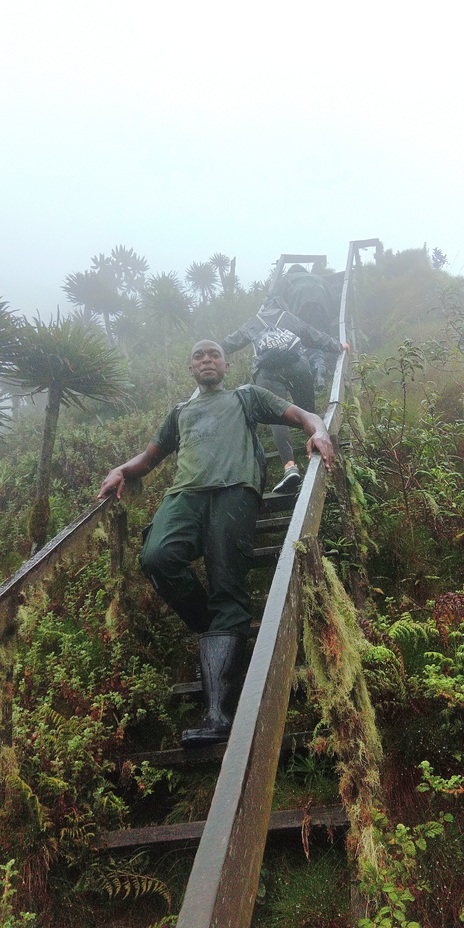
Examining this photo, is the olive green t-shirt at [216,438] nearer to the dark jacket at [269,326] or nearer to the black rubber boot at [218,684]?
the black rubber boot at [218,684]

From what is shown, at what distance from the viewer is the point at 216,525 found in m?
3.28

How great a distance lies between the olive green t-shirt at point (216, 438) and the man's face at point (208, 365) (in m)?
0.11

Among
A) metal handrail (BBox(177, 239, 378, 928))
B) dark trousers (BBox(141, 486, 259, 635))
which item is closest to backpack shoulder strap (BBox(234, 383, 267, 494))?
dark trousers (BBox(141, 486, 259, 635))

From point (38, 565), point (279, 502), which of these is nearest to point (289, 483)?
point (279, 502)

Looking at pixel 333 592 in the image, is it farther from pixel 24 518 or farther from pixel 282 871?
pixel 24 518

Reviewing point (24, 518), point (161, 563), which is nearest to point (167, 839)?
point (161, 563)

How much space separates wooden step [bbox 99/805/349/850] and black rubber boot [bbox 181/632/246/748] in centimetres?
36

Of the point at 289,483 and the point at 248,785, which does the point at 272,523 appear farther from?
the point at 248,785

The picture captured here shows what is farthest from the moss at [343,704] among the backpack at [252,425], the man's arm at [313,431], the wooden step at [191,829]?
the backpack at [252,425]

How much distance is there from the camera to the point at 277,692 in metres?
1.64

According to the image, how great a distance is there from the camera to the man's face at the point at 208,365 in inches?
168

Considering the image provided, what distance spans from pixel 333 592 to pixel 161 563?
1120 millimetres

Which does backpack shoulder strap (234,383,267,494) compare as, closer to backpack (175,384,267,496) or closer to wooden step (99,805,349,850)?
backpack (175,384,267,496)

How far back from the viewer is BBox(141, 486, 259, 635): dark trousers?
3.13 meters
